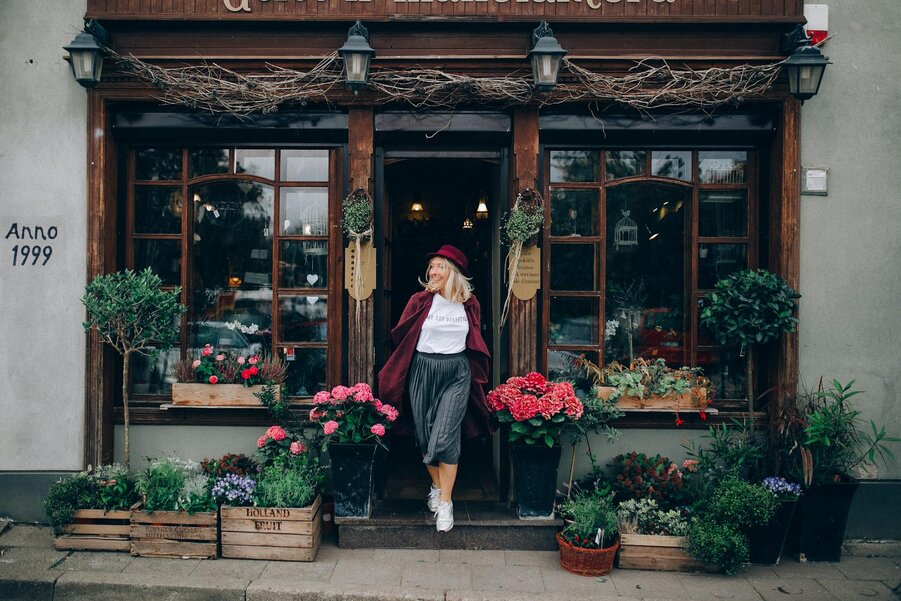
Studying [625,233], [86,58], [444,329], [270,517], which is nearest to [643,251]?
[625,233]

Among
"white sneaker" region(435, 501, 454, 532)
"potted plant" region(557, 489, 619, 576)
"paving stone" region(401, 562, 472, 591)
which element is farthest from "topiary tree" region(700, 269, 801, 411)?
"paving stone" region(401, 562, 472, 591)

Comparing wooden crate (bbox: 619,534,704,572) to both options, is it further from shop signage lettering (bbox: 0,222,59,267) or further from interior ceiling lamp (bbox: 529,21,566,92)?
shop signage lettering (bbox: 0,222,59,267)

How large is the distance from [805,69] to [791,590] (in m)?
4.06

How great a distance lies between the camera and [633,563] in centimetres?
520

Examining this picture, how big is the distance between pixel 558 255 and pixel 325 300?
218cm

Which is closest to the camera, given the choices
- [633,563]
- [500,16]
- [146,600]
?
[146,600]

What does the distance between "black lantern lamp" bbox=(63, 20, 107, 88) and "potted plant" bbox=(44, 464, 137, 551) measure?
3.27 meters

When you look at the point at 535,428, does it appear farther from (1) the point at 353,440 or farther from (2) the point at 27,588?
(2) the point at 27,588

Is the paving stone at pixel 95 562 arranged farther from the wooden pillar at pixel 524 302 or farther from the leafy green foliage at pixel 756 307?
the leafy green foliage at pixel 756 307

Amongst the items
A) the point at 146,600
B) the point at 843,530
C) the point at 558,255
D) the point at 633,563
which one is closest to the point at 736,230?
the point at 558,255

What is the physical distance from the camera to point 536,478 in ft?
18.1

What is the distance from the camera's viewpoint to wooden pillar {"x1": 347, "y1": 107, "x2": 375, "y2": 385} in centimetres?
593

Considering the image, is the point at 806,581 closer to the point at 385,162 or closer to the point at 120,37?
the point at 385,162

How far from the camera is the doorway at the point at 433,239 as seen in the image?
251 inches
